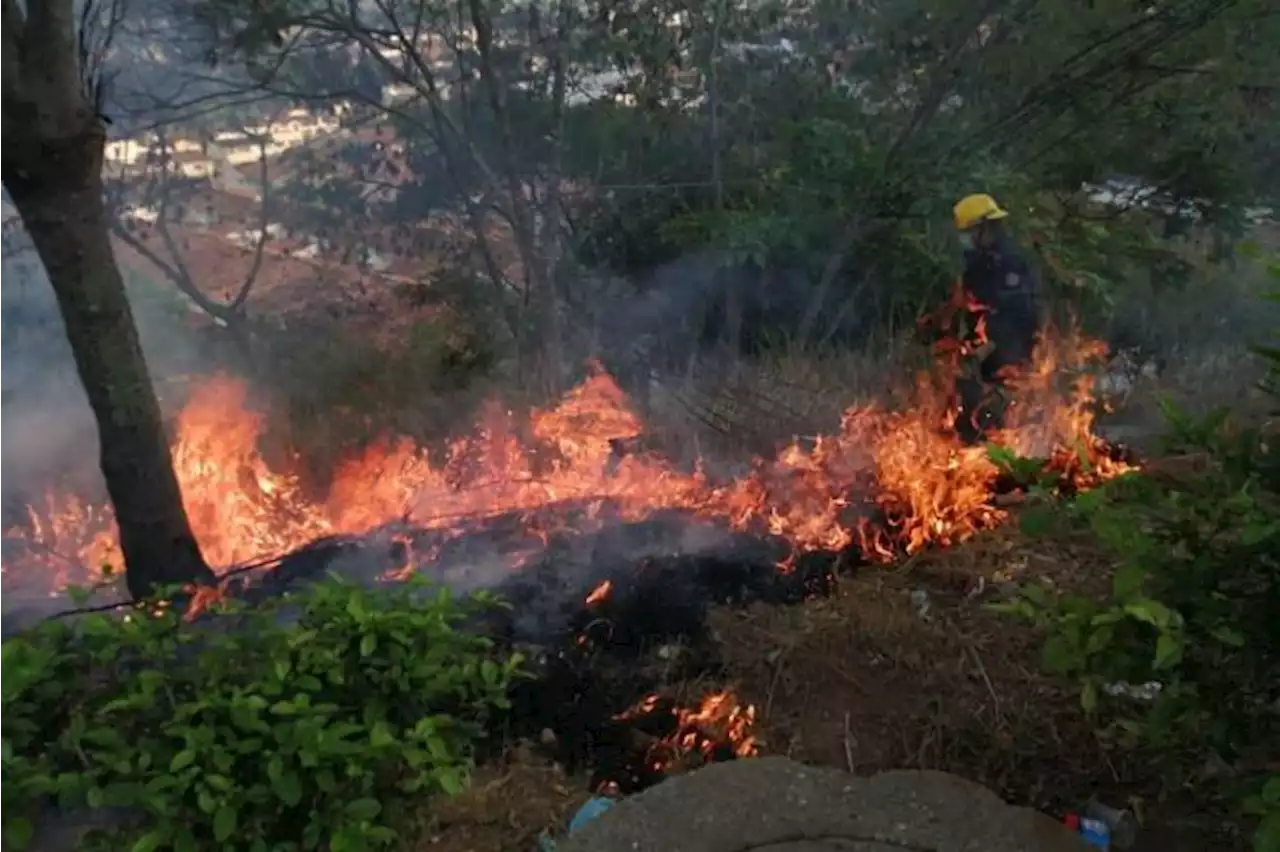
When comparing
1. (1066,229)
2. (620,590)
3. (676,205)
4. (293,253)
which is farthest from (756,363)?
(293,253)

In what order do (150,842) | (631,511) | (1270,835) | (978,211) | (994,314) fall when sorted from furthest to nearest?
(994,314) < (978,211) < (631,511) < (150,842) < (1270,835)

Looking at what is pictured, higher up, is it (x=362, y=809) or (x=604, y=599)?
(x=362, y=809)

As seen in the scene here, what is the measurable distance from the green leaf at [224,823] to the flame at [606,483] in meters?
1.99

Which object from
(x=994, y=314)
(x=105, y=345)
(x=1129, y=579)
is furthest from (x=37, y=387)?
(x=1129, y=579)

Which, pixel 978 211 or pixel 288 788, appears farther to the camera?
pixel 978 211

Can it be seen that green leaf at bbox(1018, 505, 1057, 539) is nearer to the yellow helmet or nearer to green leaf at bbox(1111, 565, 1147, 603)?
green leaf at bbox(1111, 565, 1147, 603)

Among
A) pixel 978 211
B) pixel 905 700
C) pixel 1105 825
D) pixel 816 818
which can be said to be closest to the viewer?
pixel 816 818

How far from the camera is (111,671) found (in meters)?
2.62

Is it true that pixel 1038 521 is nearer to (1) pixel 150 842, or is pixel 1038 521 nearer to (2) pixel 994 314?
(1) pixel 150 842

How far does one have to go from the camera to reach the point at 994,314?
5.24m

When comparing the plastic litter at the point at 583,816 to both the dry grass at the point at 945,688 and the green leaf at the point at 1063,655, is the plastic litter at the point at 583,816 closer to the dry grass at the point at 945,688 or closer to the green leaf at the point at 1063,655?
the dry grass at the point at 945,688

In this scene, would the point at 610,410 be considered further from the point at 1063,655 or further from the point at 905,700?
the point at 1063,655

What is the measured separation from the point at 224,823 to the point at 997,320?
417cm

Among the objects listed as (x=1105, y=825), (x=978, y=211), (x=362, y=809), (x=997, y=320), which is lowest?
(x=1105, y=825)
